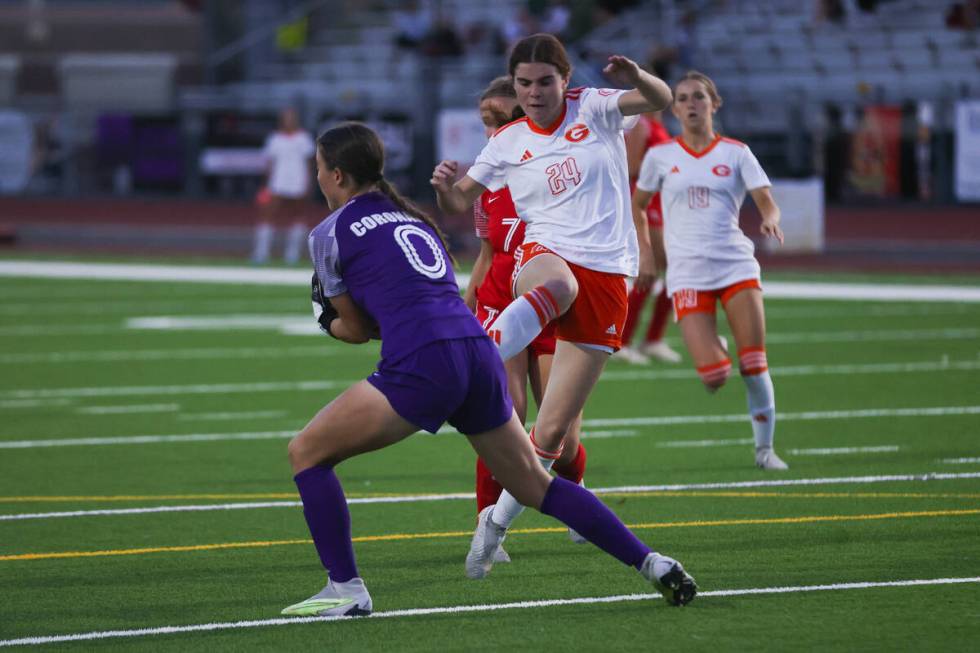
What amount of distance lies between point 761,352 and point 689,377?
463cm

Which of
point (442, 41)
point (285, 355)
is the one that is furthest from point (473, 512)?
point (442, 41)

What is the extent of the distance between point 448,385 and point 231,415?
22.4ft

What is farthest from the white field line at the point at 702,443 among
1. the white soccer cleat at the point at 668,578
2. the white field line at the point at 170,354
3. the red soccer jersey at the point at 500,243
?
the white field line at the point at 170,354

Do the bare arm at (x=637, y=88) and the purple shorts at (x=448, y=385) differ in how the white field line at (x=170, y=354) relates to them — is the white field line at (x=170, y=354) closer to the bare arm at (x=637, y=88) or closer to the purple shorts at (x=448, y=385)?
the bare arm at (x=637, y=88)

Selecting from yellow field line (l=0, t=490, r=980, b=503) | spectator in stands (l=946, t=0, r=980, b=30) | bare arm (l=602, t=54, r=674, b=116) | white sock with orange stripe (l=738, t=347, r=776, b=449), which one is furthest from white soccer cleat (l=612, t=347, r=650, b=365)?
spectator in stands (l=946, t=0, r=980, b=30)

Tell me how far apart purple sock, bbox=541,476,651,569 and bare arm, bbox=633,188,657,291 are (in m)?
2.82

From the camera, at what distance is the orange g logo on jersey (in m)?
7.61

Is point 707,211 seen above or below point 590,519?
above

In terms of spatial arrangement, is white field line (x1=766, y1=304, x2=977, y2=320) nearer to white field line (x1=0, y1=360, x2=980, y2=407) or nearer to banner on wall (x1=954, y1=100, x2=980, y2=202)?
white field line (x1=0, y1=360, x2=980, y2=407)

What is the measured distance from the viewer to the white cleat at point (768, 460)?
10.1m

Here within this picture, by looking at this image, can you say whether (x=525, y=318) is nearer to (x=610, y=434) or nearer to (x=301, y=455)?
(x=301, y=455)

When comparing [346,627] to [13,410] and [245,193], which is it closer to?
[13,410]

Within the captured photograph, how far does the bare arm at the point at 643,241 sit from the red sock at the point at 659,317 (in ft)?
14.7

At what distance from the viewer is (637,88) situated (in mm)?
7371
